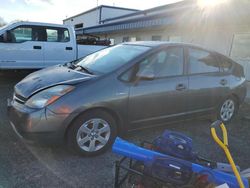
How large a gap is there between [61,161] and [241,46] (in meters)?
9.25

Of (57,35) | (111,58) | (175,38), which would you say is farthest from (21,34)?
(175,38)

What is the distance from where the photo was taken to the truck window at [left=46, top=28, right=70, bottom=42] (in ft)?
27.6

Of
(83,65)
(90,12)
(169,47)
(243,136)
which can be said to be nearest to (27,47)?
(83,65)

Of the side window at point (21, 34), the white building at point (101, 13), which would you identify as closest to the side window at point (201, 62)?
the side window at point (21, 34)

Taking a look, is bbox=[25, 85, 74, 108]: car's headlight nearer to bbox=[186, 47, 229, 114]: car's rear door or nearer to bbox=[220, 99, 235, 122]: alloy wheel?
bbox=[186, 47, 229, 114]: car's rear door

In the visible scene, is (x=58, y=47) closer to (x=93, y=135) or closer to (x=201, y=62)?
(x=201, y=62)

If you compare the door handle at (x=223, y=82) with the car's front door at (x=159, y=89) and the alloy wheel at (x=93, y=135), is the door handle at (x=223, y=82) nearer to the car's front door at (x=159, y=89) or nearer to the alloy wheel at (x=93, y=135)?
the car's front door at (x=159, y=89)

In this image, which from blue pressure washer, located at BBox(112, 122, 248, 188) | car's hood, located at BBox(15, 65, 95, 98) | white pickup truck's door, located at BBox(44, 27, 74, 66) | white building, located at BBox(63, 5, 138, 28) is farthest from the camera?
white building, located at BBox(63, 5, 138, 28)

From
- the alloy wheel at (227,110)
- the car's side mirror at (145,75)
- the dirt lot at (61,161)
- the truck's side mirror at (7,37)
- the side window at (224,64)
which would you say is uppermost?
the truck's side mirror at (7,37)

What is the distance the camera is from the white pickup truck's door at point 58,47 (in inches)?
329

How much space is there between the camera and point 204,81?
448cm

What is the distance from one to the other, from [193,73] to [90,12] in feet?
93.0

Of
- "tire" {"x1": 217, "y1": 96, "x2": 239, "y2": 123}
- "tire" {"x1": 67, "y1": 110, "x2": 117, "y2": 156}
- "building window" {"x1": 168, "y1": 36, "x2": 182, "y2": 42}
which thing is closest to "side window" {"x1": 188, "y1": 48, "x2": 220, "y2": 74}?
"tire" {"x1": 217, "y1": 96, "x2": 239, "y2": 123}

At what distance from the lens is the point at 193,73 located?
435cm
